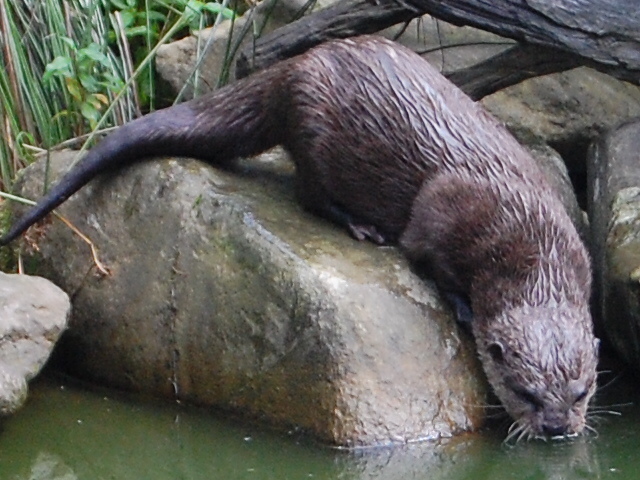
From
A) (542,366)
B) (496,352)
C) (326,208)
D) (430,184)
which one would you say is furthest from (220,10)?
(542,366)

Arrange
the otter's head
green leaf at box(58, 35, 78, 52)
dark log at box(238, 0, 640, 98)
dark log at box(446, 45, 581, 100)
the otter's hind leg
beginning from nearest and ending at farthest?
the otter's head < the otter's hind leg < dark log at box(238, 0, 640, 98) < dark log at box(446, 45, 581, 100) < green leaf at box(58, 35, 78, 52)

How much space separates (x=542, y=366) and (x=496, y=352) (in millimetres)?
153

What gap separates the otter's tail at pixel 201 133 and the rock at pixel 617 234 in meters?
1.12

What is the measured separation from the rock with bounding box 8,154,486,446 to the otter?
3.6 inches

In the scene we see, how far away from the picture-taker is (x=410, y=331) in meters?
3.55

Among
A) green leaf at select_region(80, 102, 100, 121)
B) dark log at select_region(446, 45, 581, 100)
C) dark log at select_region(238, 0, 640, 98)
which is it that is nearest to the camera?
dark log at select_region(238, 0, 640, 98)

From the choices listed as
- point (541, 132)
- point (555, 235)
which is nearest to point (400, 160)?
point (555, 235)

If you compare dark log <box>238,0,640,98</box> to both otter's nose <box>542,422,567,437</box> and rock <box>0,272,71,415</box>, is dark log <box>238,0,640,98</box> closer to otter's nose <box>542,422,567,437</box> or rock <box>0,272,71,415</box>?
otter's nose <box>542,422,567,437</box>

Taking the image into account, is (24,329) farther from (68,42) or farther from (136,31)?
(136,31)

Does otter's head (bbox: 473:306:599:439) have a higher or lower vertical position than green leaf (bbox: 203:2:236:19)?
lower

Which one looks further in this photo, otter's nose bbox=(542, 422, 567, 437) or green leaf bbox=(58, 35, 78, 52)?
green leaf bbox=(58, 35, 78, 52)

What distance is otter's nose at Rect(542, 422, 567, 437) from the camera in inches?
134

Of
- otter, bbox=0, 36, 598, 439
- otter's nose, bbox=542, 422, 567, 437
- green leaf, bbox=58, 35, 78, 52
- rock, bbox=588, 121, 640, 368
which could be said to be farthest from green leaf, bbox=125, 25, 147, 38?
otter's nose, bbox=542, 422, 567, 437

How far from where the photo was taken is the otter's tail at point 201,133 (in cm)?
404
